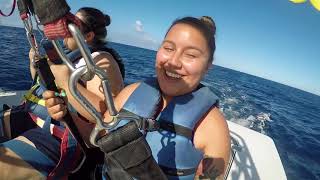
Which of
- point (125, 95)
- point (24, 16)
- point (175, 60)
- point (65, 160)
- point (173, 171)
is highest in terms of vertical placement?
point (24, 16)

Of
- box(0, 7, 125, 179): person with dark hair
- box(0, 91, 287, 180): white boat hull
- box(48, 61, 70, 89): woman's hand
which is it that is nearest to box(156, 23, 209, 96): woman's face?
box(0, 7, 125, 179): person with dark hair

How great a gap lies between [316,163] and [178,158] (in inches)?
344

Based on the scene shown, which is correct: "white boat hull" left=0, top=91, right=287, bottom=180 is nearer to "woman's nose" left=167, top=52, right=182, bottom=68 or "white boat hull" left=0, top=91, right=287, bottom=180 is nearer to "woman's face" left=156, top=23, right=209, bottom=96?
"woman's face" left=156, top=23, right=209, bottom=96

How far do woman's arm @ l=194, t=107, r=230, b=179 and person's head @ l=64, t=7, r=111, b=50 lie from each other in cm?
128

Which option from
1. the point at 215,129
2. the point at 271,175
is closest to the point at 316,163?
the point at 271,175

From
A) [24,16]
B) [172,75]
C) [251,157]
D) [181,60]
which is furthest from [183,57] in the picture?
[251,157]

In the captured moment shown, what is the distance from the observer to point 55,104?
1473mm

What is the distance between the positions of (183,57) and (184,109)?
0.32m

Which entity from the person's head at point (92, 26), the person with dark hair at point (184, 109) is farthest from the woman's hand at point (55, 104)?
the person's head at point (92, 26)

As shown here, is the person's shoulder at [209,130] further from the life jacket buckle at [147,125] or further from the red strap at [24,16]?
the red strap at [24,16]

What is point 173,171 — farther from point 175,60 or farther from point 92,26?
point 92,26

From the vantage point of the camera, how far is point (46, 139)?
201 centimetres

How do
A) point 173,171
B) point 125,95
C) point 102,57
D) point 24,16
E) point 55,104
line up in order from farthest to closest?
point 102,57 → point 125,95 → point 173,171 → point 55,104 → point 24,16

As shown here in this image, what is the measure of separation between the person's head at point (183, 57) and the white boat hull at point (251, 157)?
1.29 metres
